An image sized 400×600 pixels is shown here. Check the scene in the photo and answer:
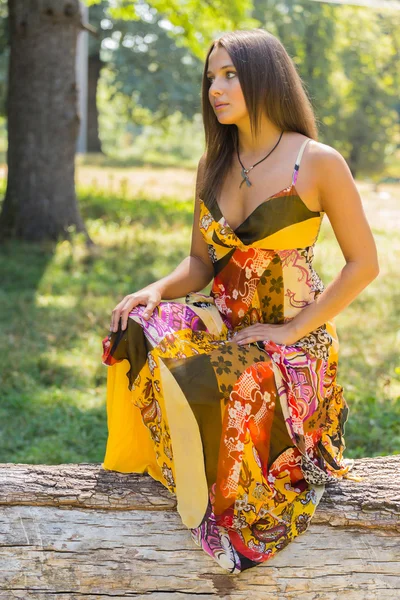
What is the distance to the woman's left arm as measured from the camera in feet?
8.36

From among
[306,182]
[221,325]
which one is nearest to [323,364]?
[221,325]

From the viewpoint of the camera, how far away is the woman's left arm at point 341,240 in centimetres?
255

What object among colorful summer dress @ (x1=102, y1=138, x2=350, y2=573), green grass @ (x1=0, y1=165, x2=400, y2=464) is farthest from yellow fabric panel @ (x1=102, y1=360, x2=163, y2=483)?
green grass @ (x1=0, y1=165, x2=400, y2=464)

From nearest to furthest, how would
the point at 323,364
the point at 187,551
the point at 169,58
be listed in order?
1. the point at 187,551
2. the point at 323,364
3. the point at 169,58

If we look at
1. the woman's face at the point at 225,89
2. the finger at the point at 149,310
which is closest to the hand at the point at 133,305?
the finger at the point at 149,310

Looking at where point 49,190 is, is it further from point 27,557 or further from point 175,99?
point 175,99

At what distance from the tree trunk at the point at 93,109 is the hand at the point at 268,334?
2279 centimetres

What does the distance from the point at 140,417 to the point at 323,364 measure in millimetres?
654

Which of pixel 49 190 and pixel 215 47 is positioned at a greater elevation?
pixel 215 47

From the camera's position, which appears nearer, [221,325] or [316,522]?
[316,522]

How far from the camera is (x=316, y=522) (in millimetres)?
2527

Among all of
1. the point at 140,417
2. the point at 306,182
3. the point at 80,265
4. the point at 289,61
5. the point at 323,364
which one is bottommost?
the point at 80,265

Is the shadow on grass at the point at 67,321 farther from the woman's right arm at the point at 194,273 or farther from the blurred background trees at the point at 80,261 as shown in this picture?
the woman's right arm at the point at 194,273

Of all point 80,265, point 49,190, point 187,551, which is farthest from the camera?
point 49,190
